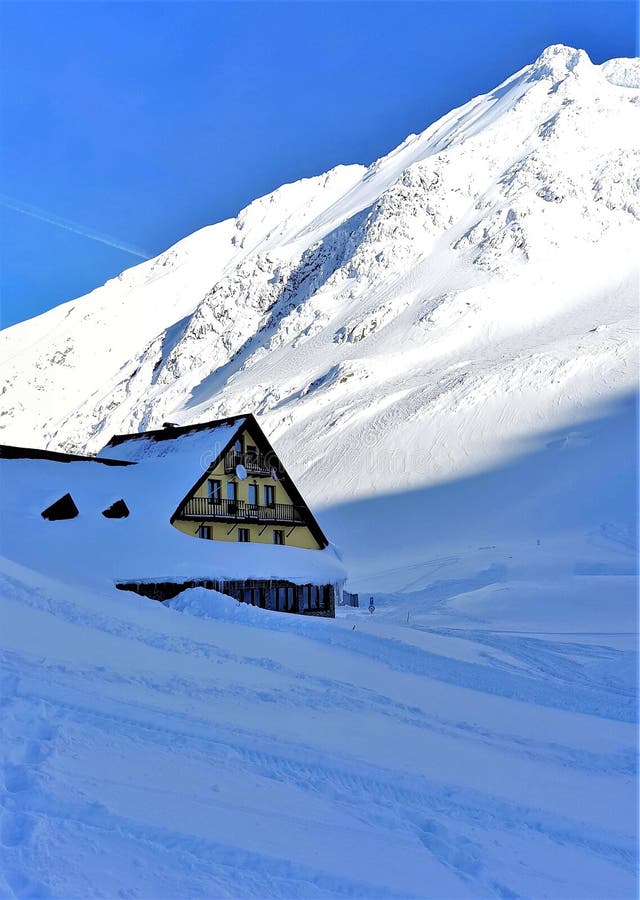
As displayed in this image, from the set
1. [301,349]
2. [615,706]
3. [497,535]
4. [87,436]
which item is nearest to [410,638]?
[615,706]

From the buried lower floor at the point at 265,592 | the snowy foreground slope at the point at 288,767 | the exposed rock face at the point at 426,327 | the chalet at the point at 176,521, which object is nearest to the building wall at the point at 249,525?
the chalet at the point at 176,521

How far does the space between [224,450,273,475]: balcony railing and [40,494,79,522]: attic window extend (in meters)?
7.09

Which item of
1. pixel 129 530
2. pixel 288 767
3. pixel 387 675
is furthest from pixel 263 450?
pixel 288 767

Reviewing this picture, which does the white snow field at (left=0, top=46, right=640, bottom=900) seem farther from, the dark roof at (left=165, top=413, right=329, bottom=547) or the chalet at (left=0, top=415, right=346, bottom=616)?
the dark roof at (left=165, top=413, right=329, bottom=547)

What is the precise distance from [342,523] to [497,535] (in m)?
14.2

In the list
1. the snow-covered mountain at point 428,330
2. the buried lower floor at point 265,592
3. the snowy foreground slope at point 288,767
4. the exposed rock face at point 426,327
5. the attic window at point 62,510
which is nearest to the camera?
the snowy foreground slope at point 288,767

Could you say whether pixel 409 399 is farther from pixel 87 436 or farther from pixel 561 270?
pixel 87 436

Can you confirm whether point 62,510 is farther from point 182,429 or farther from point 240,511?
point 182,429

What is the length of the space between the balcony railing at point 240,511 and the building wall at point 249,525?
0.19 meters

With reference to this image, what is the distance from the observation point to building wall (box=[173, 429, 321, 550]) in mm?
31298

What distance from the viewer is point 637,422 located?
70938 mm

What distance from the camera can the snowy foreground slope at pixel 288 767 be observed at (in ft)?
22.1

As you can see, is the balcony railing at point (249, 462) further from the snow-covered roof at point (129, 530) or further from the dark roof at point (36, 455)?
the dark roof at point (36, 455)

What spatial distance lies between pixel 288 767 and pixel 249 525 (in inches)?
952
